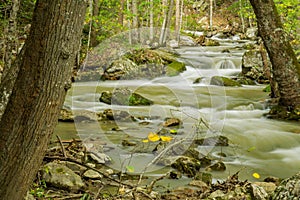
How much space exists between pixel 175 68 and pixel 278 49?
817cm

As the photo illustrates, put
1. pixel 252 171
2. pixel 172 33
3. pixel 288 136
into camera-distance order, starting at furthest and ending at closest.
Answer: pixel 172 33
pixel 288 136
pixel 252 171

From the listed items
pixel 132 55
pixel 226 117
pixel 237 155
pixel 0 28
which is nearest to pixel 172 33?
pixel 132 55

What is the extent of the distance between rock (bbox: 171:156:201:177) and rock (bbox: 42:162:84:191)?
1.44 m

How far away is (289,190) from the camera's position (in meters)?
1.97

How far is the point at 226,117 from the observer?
863 cm

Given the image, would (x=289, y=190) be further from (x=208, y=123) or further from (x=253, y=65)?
(x=253, y=65)

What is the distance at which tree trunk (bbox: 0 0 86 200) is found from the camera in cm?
180

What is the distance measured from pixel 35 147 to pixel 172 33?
22.7 m

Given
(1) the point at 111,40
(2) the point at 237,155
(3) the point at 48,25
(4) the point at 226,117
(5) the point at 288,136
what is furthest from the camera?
(1) the point at 111,40

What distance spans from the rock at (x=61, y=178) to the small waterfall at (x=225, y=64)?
1284cm

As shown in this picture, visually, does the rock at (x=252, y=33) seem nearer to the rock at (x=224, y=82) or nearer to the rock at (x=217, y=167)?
the rock at (x=224, y=82)

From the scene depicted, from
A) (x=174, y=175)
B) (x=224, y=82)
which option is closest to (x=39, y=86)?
(x=174, y=175)

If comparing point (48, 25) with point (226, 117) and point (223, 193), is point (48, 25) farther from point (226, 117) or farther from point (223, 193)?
point (226, 117)

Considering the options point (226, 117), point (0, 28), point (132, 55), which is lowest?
point (226, 117)
